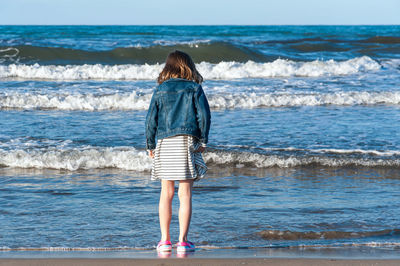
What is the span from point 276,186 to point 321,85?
354 inches

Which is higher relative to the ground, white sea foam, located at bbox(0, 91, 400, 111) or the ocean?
white sea foam, located at bbox(0, 91, 400, 111)

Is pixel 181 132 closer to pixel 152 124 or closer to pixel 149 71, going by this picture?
pixel 152 124

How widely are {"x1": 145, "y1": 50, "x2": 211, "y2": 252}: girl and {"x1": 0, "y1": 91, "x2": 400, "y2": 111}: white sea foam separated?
733 cm

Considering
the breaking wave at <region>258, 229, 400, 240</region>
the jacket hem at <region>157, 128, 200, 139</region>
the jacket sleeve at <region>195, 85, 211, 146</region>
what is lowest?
the breaking wave at <region>258, 229, 400, 240</region>

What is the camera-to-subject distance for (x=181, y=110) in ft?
12.5

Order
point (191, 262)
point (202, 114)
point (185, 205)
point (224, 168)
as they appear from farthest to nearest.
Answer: point (224, 168), point (185, 205), point (202, 114), point (191, 262)

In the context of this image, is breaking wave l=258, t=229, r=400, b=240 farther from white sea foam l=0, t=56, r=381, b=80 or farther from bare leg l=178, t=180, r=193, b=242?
white sea foam l=0, t=56, r=381, b=80

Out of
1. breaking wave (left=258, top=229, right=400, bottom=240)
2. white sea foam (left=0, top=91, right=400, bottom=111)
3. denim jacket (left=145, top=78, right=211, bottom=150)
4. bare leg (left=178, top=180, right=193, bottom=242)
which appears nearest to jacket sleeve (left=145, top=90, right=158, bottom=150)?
denim jacket (left=145, top=78, right=211, bottom=150)

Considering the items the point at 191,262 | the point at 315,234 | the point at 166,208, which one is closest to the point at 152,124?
the point at 166,208

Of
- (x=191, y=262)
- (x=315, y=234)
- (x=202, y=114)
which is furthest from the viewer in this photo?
(x=315, y=234)

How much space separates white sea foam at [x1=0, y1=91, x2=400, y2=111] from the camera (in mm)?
Result: 11195

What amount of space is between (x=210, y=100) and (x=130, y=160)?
16.4 feet

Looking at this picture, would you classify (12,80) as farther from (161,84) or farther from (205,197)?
(161,84)

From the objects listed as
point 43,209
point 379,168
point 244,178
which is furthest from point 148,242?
point 379,168
